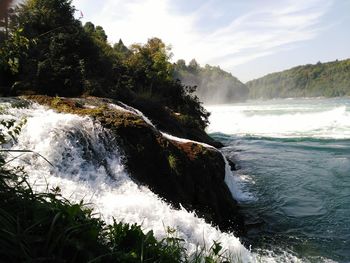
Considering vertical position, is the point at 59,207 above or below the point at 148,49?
below

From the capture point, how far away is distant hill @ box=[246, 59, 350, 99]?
145m

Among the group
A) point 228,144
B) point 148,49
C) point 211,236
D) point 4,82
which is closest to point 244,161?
point 228,144

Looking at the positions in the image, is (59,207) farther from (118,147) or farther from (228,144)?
(228,144)

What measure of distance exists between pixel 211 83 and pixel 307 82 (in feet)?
159

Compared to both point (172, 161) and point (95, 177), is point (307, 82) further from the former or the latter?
point (95, 177)

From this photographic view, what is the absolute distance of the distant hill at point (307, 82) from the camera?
145 m

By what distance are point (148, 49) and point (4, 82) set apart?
20.7 metres

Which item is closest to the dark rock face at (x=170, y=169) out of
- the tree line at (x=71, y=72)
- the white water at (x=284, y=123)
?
the tree line at (x=71, y=72)

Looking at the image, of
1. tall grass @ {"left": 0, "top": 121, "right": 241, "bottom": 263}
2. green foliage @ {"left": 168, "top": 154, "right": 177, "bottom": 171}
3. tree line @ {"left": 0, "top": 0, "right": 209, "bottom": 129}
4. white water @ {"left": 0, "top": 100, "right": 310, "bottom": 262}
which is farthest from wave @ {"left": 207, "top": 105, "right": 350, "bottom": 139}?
tall grass @ {"left": 0, "top": 121, "right": 241, "bottom": 263}

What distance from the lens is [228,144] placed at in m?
25.7

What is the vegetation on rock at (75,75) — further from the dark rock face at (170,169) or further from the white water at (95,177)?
the white water at (95,177)

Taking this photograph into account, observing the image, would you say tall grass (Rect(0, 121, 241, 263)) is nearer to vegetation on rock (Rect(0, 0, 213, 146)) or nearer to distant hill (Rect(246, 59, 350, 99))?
vegetation on rock (Rect(0, 0, 213, 146))

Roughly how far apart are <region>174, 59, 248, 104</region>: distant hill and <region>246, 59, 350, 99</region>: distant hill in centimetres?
2284

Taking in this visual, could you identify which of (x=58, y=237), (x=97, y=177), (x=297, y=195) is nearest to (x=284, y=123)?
(x=297, y=195)
